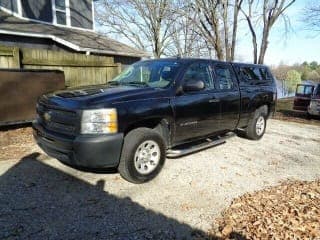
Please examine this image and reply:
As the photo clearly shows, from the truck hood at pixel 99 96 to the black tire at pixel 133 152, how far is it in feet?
1.71

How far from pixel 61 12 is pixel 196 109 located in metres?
13.7

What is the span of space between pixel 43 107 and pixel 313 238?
13.3ft

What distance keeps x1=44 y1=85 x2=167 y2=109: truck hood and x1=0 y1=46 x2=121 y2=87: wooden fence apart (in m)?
3.50

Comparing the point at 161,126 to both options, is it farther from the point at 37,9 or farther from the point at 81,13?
the point at 81,13

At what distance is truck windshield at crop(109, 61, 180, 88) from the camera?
539 centimetres

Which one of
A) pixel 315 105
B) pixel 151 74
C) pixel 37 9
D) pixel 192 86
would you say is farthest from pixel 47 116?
pixel 37 9

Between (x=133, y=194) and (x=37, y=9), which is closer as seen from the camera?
(x=133, y=194)

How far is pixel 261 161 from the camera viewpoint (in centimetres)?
620

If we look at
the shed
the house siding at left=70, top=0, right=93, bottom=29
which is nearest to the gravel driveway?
the shed

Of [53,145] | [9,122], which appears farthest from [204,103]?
[9,122]

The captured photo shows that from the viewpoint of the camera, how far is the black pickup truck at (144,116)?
423cm

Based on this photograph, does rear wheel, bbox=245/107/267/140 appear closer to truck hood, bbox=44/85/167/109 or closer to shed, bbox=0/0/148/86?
truck hood, bbox=44/85/167/109

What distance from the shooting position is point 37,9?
15391 millimetres

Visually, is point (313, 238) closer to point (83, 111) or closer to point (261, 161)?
point (261, 161)
